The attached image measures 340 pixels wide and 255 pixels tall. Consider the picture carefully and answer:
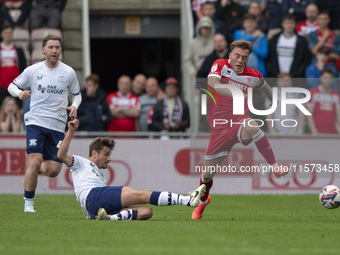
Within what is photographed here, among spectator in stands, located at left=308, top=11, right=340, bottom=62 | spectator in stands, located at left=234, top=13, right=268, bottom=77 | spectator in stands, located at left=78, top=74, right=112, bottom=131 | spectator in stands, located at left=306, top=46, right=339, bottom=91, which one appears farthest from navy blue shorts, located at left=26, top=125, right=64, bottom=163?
spectator in stands, located at left=308, top=11, right=340, bottom=62

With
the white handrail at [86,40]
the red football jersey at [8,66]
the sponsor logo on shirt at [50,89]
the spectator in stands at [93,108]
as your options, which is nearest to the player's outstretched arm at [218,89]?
the sponsor logo on shirt at [50,89]

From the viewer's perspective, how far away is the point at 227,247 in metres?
7.30

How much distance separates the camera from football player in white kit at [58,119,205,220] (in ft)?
30.4

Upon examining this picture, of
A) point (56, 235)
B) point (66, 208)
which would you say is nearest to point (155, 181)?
point (66, 208)

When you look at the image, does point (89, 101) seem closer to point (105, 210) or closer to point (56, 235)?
point (105, 210)

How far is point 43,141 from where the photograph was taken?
10953mm

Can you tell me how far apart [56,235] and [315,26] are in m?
11.9

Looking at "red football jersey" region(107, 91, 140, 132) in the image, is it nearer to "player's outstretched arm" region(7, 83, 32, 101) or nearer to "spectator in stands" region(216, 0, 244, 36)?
"spectator in stands" region(216, 0, 244, 36)

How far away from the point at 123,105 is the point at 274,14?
4.82 meters

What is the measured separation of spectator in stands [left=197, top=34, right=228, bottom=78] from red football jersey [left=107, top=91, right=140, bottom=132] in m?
1.48

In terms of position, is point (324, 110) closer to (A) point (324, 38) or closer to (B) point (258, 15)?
(A) point (324, 38)

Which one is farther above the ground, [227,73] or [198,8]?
[198,8]

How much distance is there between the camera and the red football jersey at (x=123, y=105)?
16109 millimetres

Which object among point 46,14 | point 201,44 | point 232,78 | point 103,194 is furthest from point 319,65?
point 103,194
